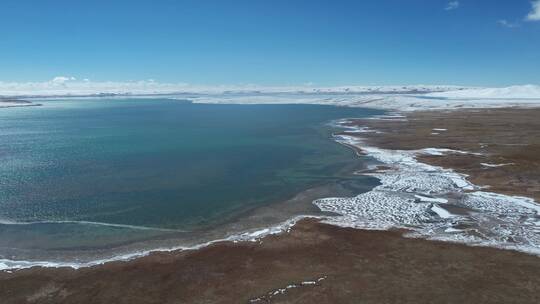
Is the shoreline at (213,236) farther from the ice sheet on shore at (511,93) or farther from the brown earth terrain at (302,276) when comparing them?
the ice sheet on shore at (511,93)

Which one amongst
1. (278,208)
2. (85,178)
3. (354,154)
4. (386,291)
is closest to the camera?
(386,291)

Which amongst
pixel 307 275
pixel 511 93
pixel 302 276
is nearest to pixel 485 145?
pixel 307 275

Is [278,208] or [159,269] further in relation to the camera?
[278,208]

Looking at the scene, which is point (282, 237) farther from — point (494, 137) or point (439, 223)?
point (494, 137)

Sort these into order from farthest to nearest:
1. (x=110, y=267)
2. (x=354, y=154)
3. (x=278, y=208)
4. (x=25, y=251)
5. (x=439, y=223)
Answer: (x=354, y=154), (x=278, y=208), (x=439, y=223), (x=25, y=251), (x=110, y=267)

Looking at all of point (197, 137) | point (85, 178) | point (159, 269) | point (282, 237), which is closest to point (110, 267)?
point (159, 269)

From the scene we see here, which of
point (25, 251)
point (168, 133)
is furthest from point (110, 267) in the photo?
point (168, 133)

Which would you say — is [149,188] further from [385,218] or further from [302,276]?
[302,276]

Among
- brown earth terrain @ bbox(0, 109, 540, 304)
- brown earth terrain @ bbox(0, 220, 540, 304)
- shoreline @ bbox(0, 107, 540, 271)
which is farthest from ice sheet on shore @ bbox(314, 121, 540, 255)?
brown earth terrain @ bbox(0, 220, 540, 304)
